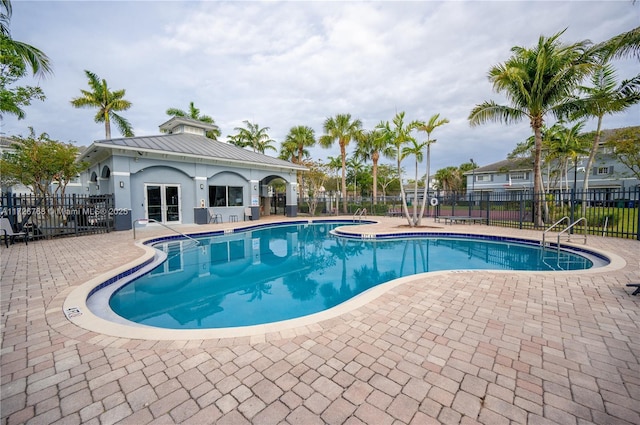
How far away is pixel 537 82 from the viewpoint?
1101cm

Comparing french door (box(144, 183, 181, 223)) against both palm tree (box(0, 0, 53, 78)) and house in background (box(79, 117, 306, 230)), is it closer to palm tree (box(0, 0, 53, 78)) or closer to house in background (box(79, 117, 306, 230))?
house in background (box(79, 117, 306, 230))

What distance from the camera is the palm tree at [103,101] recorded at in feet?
60.8

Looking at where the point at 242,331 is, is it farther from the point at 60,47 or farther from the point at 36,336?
the point at 60,47

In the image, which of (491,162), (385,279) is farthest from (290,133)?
(491,162)

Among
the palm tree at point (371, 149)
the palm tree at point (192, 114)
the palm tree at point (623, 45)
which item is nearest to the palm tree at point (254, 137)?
the palm tree at point (192, 114)

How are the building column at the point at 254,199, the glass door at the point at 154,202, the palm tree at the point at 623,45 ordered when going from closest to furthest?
the palm tree at the point at 623,45 < the glass door at the point at 154,202 < the building column at the point at 254,199

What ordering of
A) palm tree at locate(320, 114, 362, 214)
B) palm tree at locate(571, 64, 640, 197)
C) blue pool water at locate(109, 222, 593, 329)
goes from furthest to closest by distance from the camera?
palm tree at locate(320, 114, 362, 214) → palm tree at locate(571, 64, 640, 197) → blue pool water at locate(109, 222, 593, 329)

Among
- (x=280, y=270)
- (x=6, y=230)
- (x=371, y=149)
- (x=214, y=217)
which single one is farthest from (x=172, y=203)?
(x=371, y=149)

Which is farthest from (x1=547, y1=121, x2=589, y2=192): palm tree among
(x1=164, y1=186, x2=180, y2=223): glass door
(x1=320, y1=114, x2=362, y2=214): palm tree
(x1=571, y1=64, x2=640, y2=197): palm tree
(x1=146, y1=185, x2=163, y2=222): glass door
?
(x1=146, y1=185, x2=163, y2=222): glass door

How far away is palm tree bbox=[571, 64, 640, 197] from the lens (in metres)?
7.59

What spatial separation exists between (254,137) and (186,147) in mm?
12197

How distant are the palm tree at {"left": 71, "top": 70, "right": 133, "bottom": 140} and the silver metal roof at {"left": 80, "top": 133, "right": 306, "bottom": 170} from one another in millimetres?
6318

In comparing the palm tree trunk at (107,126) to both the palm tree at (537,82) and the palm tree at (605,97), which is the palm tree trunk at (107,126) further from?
the palm tree at (605,97)

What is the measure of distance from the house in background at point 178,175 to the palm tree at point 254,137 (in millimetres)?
7879
